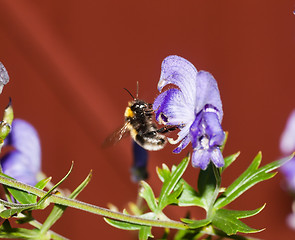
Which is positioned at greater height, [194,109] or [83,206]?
[194,109]

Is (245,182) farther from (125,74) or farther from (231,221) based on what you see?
(125,74)

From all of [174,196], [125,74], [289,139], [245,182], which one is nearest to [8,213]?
[174,196]

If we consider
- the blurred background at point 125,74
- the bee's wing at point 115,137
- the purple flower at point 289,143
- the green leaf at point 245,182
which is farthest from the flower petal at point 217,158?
the blurred background at point 125,74

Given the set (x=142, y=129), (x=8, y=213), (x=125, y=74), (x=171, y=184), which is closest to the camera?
(x=8, y=213)

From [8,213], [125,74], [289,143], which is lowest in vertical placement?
[8,213]

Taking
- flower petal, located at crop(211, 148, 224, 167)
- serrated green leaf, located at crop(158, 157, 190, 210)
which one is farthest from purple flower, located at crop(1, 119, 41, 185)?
flower petal, located at crop(211, 148, 224, 167)

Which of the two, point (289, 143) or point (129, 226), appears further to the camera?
point (289, 143)

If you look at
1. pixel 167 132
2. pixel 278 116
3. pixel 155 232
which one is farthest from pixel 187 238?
pixel 278 116
